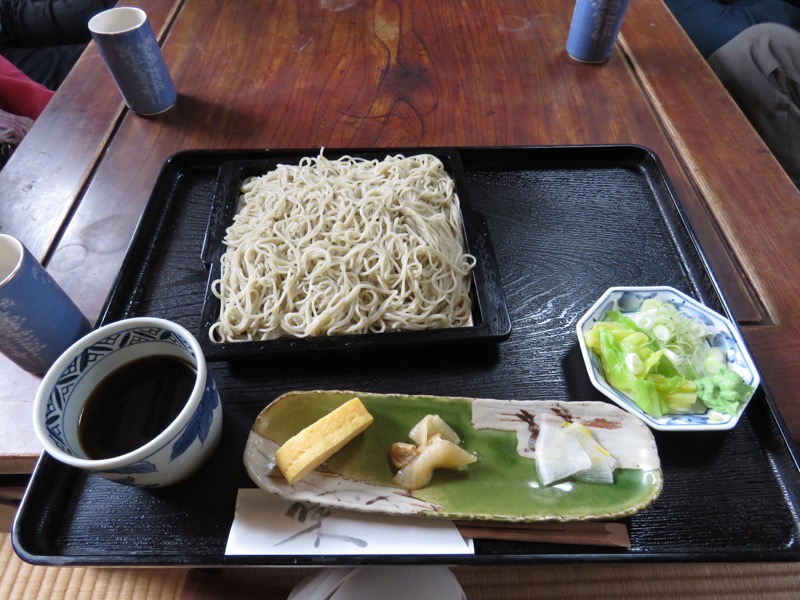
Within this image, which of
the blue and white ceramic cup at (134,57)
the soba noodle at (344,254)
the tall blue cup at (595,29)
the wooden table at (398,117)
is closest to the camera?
the soba noodle at (344,254)

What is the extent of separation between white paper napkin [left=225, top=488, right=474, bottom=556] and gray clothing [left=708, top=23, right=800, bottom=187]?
2422 mm

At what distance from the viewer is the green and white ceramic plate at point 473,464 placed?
95 cm

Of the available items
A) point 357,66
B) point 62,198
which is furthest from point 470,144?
point 62,198

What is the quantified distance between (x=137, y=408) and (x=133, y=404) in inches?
0.6

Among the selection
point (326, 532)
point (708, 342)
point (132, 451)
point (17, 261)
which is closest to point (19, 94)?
point (17, 261)

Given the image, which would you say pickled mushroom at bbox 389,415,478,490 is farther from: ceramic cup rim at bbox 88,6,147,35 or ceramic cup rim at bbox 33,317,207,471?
ceramic cup rim at bbox 88,6,147,35

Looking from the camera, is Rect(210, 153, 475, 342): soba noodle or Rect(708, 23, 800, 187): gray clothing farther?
Rect(708, 23, 800, 187): gray clothing

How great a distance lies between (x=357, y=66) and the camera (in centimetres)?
211

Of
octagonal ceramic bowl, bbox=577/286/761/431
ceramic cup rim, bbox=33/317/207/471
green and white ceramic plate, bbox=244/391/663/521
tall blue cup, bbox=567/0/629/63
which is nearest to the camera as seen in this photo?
ceramic cup rim, bbox=33/317/207/471

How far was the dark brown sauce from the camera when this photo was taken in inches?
38.8

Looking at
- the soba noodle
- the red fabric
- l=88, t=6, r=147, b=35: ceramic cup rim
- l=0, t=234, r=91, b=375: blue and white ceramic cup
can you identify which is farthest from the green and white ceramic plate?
the red fabric

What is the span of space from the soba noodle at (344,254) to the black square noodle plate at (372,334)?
0.03 m

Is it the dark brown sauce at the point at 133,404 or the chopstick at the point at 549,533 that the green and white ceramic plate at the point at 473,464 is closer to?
the chopstick at the point at 549,533

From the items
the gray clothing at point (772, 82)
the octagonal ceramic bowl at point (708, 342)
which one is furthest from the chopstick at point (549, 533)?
the gray clothing at point (772, 82)
